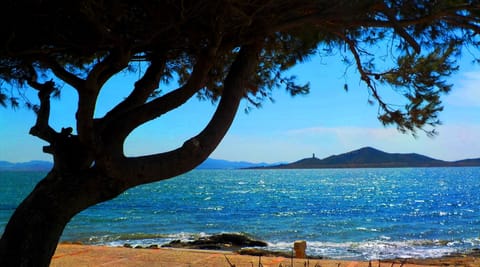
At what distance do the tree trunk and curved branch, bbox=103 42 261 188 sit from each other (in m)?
0.10

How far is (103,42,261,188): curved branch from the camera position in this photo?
2.87 metres

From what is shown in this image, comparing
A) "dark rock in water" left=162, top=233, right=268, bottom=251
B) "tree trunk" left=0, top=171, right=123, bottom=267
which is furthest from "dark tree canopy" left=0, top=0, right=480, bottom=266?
"dark rock in water" left=162, top=233, right=268, bottom=251

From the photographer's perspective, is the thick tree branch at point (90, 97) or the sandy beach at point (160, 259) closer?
the thick tree branch at point (90, 97)

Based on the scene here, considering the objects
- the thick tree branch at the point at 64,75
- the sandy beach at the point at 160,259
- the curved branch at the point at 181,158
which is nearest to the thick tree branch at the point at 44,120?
the thick tree branch at the point at 64,75

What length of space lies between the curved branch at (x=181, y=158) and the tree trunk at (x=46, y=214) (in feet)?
0.34

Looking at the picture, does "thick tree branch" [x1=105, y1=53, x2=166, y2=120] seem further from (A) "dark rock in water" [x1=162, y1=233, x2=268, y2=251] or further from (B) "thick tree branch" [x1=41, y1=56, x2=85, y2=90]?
(A) "dark rock in water" [x1=162, y1=233, x2=268, y2=251]

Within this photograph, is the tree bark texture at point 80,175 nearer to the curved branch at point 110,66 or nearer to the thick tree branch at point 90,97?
the thick tree branch at point 90,97

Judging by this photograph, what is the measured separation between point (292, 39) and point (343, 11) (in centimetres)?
96

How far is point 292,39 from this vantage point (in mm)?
4156

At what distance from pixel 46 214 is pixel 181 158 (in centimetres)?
76

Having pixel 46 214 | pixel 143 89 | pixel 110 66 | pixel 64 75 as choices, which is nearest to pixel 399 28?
pixel 143 89

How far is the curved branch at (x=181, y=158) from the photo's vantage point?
9.40 ft

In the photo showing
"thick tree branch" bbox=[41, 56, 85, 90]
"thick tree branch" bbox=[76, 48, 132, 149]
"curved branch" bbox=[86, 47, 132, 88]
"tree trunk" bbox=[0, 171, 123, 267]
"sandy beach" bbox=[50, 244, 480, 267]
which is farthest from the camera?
"sandy beach" bbox=[50, 244, 480, 267]

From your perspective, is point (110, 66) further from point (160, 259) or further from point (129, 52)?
point (160, 259)
